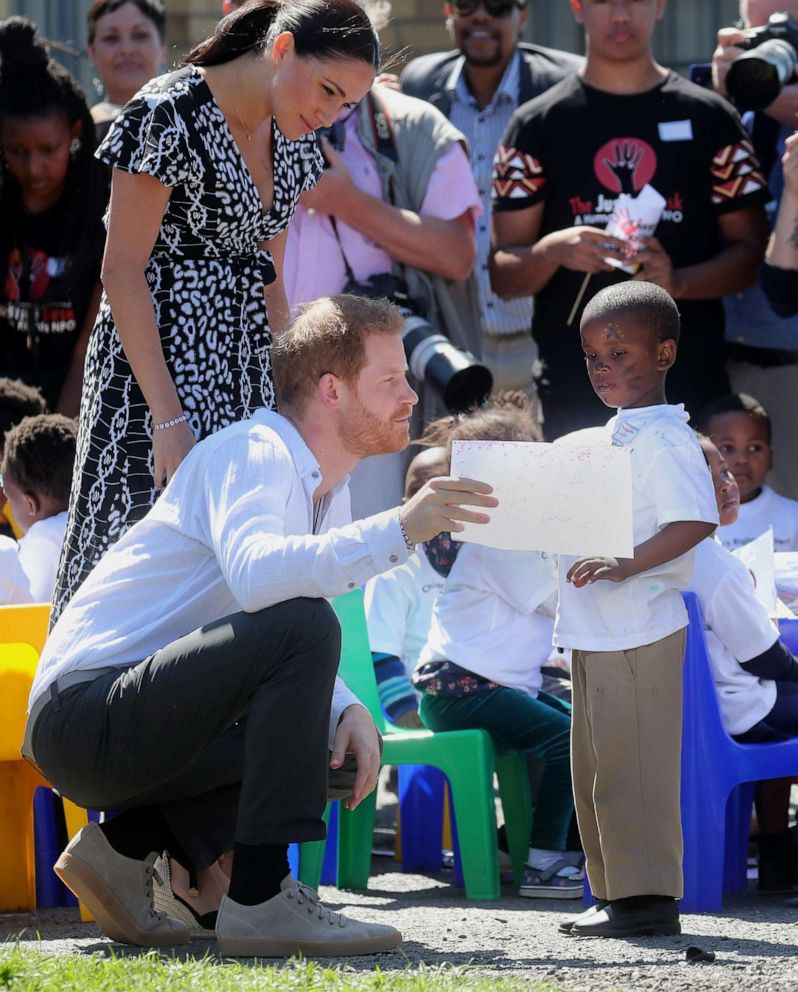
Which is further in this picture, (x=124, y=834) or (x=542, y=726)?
(x=542, y=726)

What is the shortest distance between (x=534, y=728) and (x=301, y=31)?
1984 mm

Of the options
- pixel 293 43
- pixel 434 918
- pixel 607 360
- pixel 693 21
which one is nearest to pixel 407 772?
pixel 434 918

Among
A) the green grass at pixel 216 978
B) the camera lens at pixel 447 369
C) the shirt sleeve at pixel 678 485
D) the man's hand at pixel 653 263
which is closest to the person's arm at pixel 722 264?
the man's hand at pixel 653 263

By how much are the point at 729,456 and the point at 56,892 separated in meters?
2.49

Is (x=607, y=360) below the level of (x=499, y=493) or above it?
above

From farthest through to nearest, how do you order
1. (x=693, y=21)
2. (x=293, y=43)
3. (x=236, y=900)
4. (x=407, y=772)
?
(x=693, y=21) < (x=407, y=772) < (x=293, y=43) < (x=236, y=900)

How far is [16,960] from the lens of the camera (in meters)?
2.81

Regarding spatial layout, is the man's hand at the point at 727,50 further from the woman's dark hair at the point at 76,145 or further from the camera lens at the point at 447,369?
the woman's dark hair at the point at 76,145

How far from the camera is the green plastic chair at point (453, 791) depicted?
4.51 metres

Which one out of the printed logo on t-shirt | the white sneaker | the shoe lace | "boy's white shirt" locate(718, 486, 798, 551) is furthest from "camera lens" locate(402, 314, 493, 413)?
the shoe lace

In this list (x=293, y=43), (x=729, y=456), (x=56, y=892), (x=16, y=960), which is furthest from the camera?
(x=729, y=456)

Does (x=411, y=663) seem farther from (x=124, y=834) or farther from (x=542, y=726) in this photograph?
(x=124, y=834)

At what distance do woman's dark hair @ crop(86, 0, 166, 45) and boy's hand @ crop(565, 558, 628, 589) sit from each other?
3.60 meters

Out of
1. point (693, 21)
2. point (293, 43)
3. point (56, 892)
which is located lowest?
point (56, 892)
